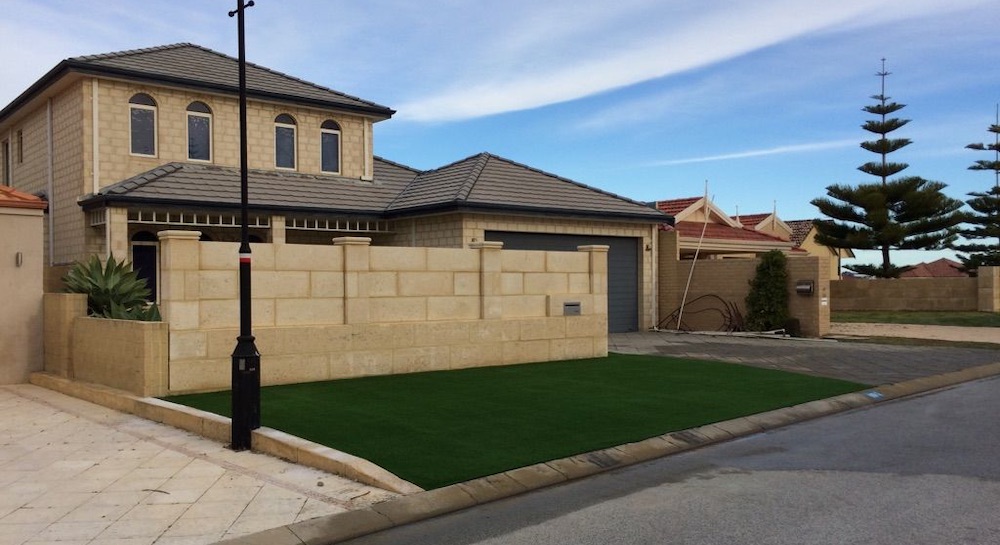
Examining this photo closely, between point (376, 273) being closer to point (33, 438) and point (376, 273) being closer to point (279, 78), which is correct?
point (33, 438)

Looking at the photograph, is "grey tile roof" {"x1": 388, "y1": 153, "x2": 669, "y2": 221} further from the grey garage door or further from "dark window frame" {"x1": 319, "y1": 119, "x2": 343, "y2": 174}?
"dark window frame" {"x1": 319, "y1": 119, "x2": 343, "y2": 174}

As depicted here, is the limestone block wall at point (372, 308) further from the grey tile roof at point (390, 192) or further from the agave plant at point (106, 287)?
the grey tile roof at point (390, 192)

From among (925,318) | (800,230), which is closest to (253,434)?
(925,318)

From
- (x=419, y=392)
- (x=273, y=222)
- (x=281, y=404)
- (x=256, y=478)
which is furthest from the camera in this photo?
(x=273, y=222)

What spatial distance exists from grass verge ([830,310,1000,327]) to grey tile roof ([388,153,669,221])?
37.3ft

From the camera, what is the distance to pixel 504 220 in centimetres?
2209

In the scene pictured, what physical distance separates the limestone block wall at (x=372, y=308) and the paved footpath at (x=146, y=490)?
2382 mm

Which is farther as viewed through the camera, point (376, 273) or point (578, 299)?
point (578, 299)

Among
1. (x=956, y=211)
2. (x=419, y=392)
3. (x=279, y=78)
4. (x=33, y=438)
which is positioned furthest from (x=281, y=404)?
(x=956, y=211)

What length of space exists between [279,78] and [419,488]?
20741 millimetres

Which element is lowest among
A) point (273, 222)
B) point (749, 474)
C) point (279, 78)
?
point (749, 474)

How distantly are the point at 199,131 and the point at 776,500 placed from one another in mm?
19692

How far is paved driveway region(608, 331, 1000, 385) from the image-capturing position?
15.5 m

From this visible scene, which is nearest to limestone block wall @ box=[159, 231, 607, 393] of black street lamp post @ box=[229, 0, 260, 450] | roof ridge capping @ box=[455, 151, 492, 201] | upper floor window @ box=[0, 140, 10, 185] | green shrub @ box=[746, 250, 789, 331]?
black street lamp post @ box=[229, 0, 260, 450]
